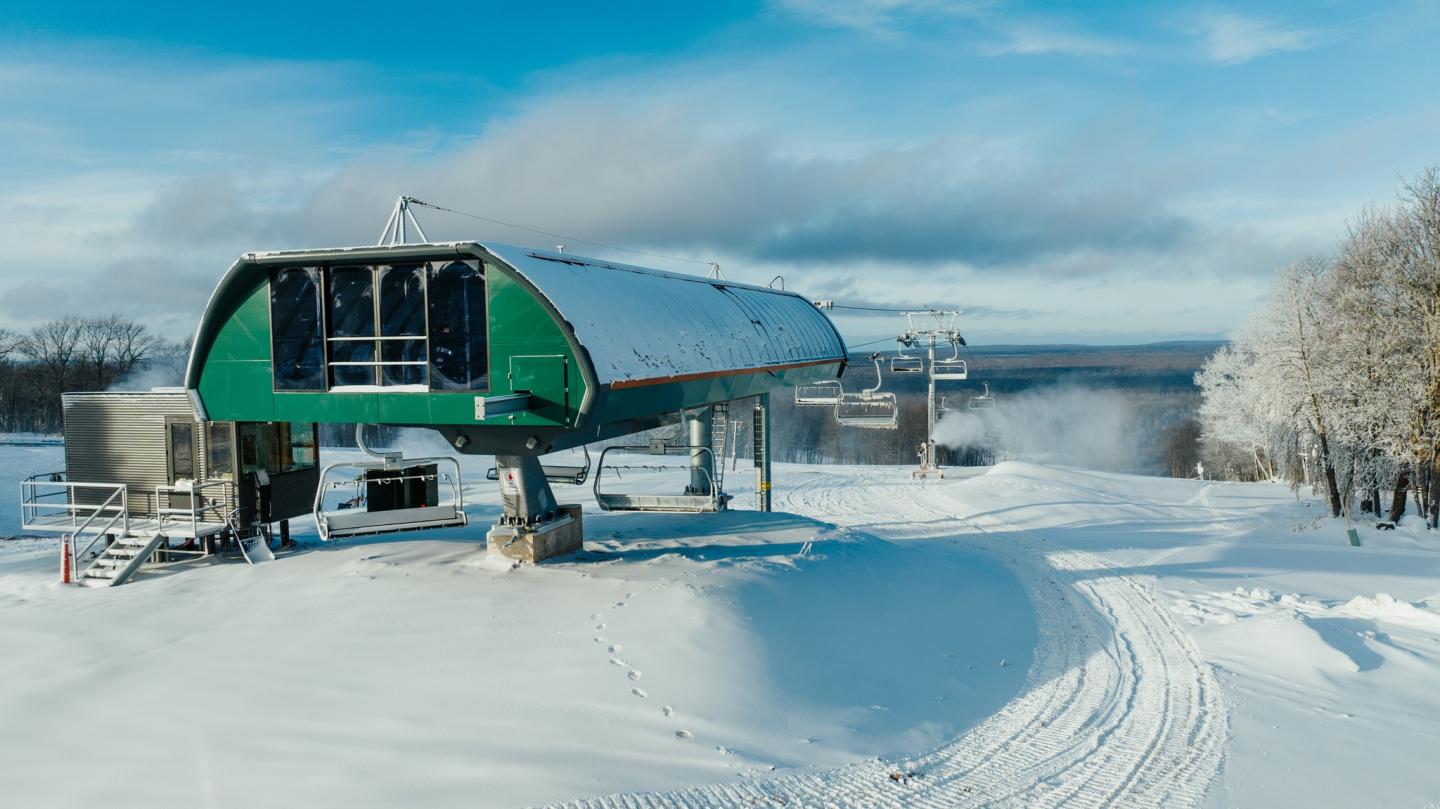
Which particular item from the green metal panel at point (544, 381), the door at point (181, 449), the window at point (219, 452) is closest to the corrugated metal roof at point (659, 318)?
A: the green metal panel at point (544, 381)

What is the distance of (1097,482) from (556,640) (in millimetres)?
31189

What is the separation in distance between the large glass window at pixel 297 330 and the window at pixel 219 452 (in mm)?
4658

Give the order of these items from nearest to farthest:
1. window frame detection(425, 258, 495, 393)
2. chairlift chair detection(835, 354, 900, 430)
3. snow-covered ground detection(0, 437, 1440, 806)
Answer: snow-covered ground detection(0, 437, 1440, 806) → window frame detection(425, 258, 495, 393) → chairlift chair detection(835, 354, 900, 430)

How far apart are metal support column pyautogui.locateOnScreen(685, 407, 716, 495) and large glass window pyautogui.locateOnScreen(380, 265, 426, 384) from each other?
26.6ft

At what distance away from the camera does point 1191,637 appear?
12.8 meters

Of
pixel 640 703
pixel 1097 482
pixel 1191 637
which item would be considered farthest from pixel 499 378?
pixel 1097 482

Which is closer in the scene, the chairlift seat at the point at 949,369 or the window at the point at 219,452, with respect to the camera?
the window at the point at 219,452

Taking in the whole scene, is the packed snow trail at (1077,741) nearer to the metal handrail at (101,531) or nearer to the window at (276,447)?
the metal handrail at (101,531)

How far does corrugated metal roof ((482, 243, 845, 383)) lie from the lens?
39.0ft

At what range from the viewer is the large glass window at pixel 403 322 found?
1219 cm

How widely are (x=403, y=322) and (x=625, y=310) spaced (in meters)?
3.25

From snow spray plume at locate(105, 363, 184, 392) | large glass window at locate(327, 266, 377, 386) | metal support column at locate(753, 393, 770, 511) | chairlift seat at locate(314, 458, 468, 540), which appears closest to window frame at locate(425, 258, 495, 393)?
large glass window at locate(327, 266, 377, 386)

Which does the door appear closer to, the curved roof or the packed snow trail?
the curved roof

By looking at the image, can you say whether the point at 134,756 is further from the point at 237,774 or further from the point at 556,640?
the point at 556,640
